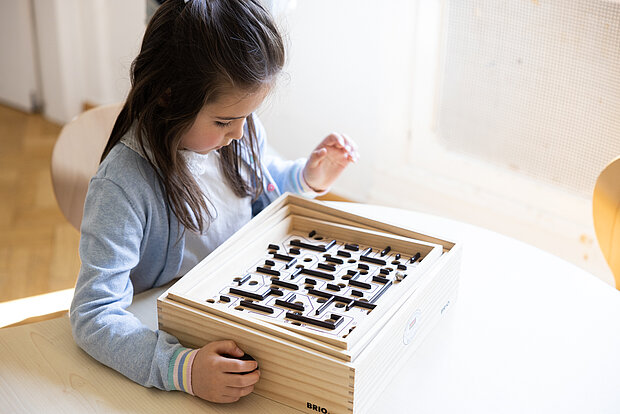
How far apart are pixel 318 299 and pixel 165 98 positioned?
1.14ft

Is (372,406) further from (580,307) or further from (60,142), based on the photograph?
(60,142)

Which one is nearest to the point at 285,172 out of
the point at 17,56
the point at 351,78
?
the point at 351,78

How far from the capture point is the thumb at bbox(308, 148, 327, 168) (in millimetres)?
1251

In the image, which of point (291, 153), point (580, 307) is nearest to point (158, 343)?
point (580, 307)

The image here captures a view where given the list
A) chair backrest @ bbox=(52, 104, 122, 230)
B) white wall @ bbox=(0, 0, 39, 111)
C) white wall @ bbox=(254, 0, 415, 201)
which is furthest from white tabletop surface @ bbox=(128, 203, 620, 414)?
white wall @ bbox=(0, 0, 39, 111)

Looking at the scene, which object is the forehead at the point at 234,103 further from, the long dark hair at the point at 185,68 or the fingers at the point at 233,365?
the fingers at the point at 233,365

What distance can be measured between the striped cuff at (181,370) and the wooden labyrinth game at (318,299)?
1.2 inches

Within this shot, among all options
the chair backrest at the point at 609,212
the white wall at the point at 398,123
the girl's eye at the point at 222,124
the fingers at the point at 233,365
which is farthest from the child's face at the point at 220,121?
the white wall at the point at 398,123

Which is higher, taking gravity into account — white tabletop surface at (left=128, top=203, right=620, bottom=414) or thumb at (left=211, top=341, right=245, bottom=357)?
thumb at (left=211, top=341, right=245, bottom=357)

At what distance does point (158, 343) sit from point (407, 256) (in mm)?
364

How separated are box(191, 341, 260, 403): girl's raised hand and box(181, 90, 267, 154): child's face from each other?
12.4 inches

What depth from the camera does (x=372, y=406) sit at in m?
0.84

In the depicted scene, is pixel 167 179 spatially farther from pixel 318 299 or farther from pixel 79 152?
pixel 79 152

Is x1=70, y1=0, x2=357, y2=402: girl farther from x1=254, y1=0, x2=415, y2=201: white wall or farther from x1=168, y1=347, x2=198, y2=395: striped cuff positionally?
x1=254, y1=0, x2=415, y2=201: white wall
